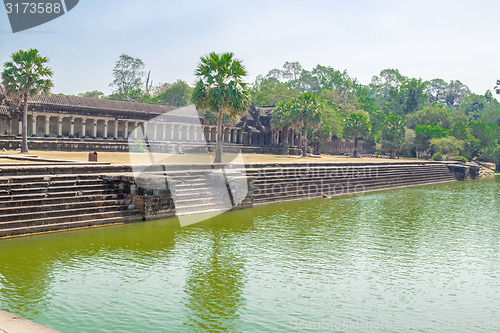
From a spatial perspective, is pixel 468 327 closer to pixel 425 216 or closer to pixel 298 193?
pixel 425 216

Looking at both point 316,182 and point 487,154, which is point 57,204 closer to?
point 316,182

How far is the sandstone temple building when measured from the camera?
47.3 m

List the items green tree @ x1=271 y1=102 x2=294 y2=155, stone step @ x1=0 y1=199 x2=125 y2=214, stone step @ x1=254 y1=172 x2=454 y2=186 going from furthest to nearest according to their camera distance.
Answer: green tree @ x1=271 y1=102 x2=294 y2=155
stone step @ x1=254 y1=172 x2=454 y2=186
stone step @ x1=0 y1=199 x2=125 y2=214

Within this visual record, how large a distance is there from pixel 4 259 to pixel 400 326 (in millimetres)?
10279

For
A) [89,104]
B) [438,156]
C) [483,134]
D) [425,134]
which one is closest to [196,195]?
[89,104]

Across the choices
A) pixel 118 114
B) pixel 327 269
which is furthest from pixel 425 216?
pixel 118 114

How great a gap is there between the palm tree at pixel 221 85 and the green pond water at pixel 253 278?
1194 cm

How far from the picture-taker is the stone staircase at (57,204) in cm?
1555

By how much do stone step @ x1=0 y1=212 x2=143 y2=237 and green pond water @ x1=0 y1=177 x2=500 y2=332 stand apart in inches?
16.6

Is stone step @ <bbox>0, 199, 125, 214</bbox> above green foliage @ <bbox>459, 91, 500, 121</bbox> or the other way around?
the other way around

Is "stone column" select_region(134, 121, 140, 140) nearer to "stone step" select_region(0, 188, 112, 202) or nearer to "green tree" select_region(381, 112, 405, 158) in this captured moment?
"green tree" select_region(381, 112, 405, 158)

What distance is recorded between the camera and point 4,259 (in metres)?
12.8

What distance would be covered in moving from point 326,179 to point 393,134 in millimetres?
48691

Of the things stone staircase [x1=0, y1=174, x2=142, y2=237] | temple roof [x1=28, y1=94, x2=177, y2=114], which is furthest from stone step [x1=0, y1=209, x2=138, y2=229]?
temple roof [x1=28, y1=94, x2=177, y2=114]
